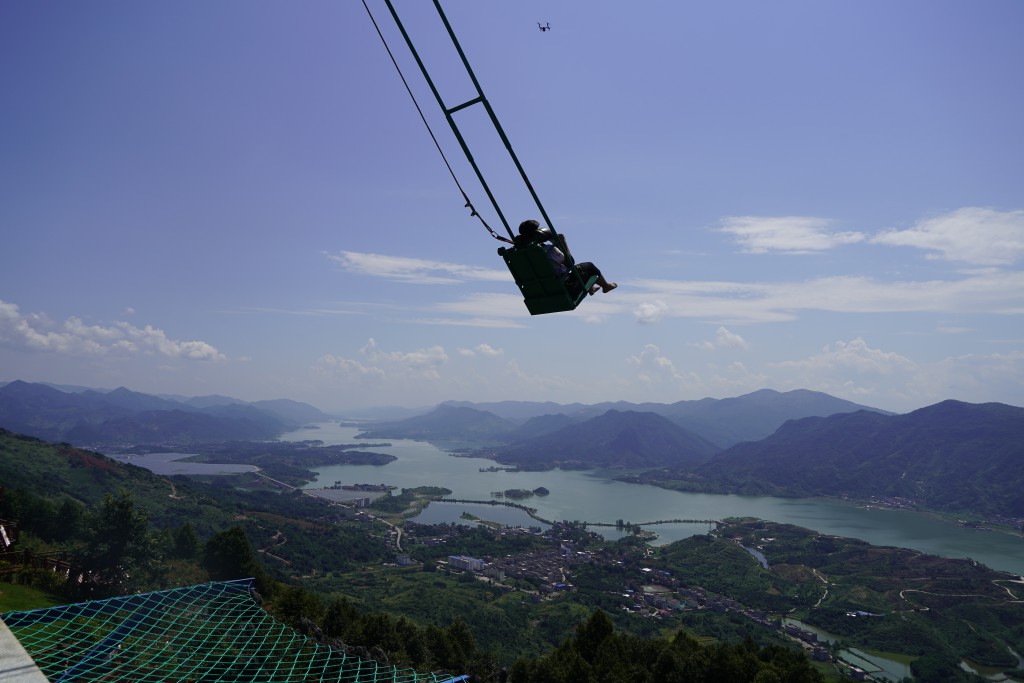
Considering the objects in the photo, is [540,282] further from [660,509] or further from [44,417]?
[44,417]

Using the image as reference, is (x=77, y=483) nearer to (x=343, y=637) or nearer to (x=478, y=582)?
(x=478, y=582)

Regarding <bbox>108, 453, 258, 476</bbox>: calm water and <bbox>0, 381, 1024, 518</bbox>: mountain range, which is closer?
<bbox>0, 381, 1024, 518</bbox>: mountain range

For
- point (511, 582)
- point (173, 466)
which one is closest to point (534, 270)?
point (511, 582)

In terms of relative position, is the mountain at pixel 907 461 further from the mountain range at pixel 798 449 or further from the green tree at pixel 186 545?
the green tree at pixel 186 545

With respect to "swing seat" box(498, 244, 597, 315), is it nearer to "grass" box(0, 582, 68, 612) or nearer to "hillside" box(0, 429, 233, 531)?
"grass" box(0, 582, 68, 612)

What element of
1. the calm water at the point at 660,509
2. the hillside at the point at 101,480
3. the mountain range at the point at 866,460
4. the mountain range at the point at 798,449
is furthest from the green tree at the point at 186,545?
the mountain range at the point at 798,449

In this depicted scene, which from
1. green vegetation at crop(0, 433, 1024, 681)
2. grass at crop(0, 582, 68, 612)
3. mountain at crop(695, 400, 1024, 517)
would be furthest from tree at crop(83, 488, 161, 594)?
mountain at crop(695, 400, 1024, 517)
